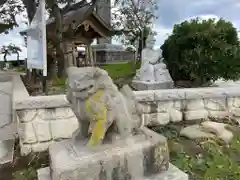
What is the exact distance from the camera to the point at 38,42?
151 inches

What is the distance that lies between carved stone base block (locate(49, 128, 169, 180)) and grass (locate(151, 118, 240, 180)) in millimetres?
695

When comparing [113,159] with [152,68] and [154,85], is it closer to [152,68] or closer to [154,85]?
[154,85]

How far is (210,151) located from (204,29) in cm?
285

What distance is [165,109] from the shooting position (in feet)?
11.9

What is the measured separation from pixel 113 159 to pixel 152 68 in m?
3.63

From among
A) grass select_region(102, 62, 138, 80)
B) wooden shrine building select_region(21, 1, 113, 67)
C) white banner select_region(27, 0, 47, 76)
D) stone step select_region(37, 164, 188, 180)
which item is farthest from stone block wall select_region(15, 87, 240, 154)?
wooden shrine building select_region(21, 1, 113, 67)

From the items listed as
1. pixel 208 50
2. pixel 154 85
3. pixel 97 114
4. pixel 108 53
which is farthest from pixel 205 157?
pixel 108 53

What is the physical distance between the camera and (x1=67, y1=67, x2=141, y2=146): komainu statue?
168cm

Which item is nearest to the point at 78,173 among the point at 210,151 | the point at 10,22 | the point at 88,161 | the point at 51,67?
the point at 88,161

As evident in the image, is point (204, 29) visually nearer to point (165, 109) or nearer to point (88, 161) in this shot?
point (165, 109)

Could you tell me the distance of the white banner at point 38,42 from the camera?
12.2 ft

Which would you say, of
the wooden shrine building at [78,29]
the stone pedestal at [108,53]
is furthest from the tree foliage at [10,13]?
the stone pedestal at [108,53]

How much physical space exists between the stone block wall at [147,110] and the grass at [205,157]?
0.38 metres

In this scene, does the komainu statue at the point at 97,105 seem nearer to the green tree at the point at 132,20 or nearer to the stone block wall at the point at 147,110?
the stone block wall at the point at 147,110
